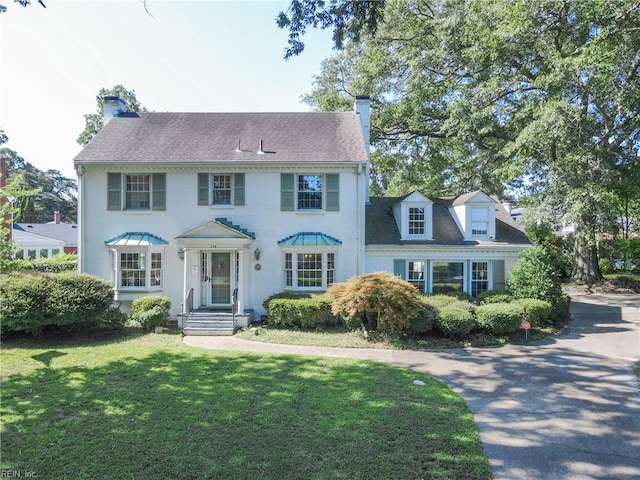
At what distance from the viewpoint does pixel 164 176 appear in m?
13.9

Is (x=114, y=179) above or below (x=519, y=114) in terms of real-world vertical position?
→ below

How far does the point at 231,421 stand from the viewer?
5492 mm

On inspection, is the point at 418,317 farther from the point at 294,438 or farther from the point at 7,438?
the point at 7,438

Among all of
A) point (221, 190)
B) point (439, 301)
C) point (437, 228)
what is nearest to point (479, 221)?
point (437, 228)

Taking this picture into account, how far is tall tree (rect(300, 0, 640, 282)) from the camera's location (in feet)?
50.1

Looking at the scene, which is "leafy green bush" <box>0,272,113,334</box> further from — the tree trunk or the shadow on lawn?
the tree trunk

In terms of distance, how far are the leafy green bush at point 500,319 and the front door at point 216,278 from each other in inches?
353

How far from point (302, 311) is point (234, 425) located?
6.71 meters

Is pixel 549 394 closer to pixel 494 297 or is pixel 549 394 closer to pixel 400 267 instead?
pixel 494 297

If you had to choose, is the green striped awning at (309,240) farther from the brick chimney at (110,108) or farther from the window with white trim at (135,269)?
the brick chimney at (110,108)

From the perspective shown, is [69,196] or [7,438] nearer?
[7,438]

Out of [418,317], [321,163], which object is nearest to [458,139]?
[321,163]

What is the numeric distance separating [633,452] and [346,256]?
32.4ft

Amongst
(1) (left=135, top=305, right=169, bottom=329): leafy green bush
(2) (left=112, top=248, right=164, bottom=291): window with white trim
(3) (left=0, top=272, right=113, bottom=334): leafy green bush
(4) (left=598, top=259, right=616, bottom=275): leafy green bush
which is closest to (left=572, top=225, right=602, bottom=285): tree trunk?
(4) (left=598, top=259, right=616, bottom=275): leafy green bush
